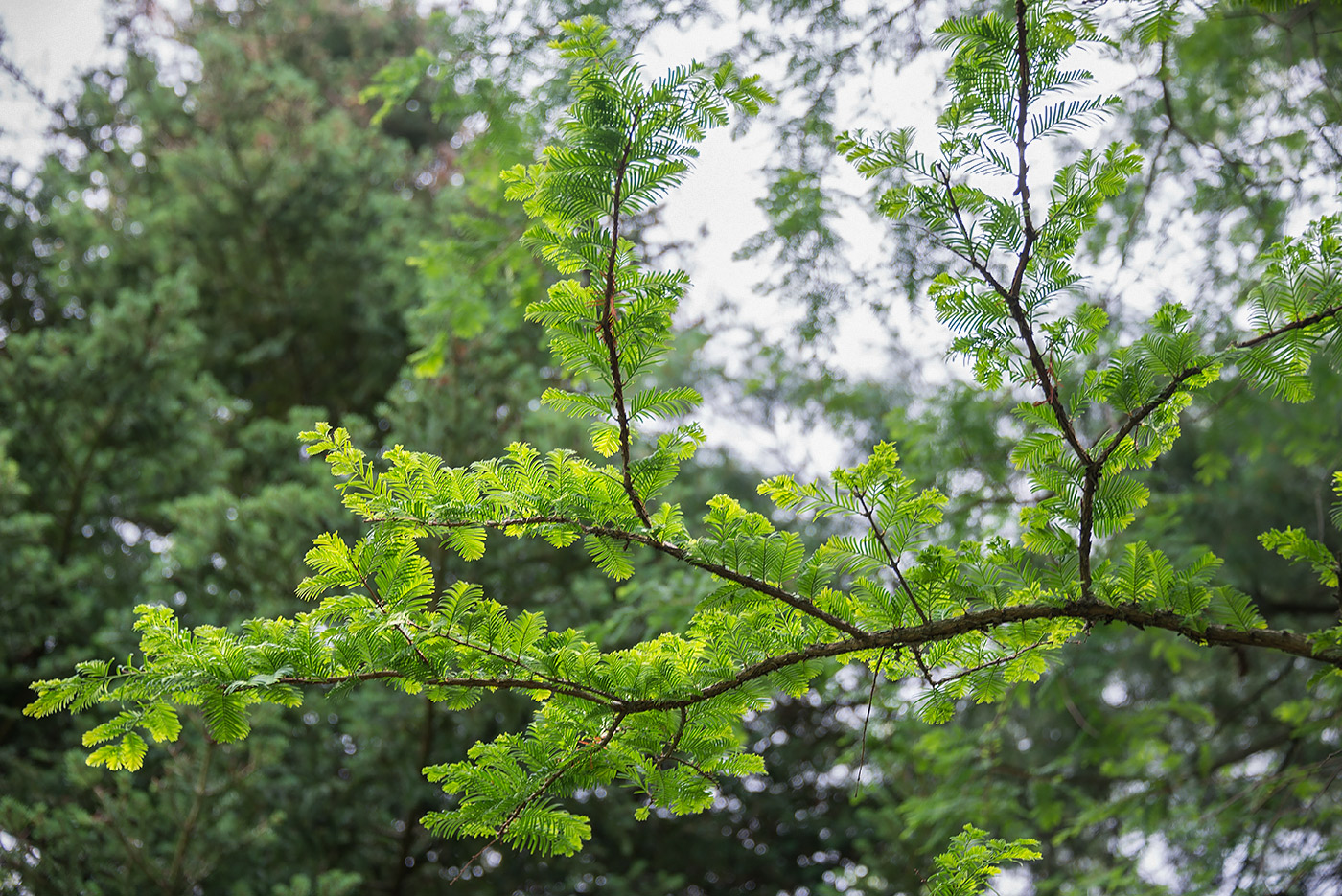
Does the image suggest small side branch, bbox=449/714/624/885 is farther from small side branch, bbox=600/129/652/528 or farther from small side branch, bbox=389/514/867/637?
small side branch, bbox=600/129/652/528

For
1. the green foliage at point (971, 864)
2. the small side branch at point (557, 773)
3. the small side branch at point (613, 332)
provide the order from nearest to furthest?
the small side branch at point (613, 332)
the small side branch at point (557, 773)
the green foliage at point (971, 864)

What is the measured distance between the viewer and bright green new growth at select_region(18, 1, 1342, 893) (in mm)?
1460

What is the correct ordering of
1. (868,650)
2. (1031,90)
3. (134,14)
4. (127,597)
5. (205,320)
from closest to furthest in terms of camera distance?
1. (1031,90)
2. (868,650)
3. (127,597)
4. (205,320)
5. (134,14)

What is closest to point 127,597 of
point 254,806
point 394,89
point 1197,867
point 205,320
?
point 254,806

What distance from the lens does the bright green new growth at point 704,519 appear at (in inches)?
57.5

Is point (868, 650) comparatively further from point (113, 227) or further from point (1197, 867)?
point (113, 227)

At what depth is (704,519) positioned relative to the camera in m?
1.60

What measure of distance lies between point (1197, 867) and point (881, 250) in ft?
11.3

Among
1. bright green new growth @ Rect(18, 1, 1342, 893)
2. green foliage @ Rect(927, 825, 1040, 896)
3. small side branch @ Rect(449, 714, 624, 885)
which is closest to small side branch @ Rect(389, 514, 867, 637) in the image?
bright green new growth @ Rect(18, 1, 1342, 893)

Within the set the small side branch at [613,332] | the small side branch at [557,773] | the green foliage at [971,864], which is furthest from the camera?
the green foliage at [971,864]

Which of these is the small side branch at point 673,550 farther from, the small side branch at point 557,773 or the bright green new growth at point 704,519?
the small side branch at point 557,773

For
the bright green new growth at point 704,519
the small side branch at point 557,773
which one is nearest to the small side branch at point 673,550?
the bright green new growth at point 704,519

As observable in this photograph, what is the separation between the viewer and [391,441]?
18.9ft

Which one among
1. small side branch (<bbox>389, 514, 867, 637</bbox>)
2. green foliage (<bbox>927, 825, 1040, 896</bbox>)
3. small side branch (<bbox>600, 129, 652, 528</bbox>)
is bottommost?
green foliage (<bbox>927, 825, 1040, 896</bbox>)
